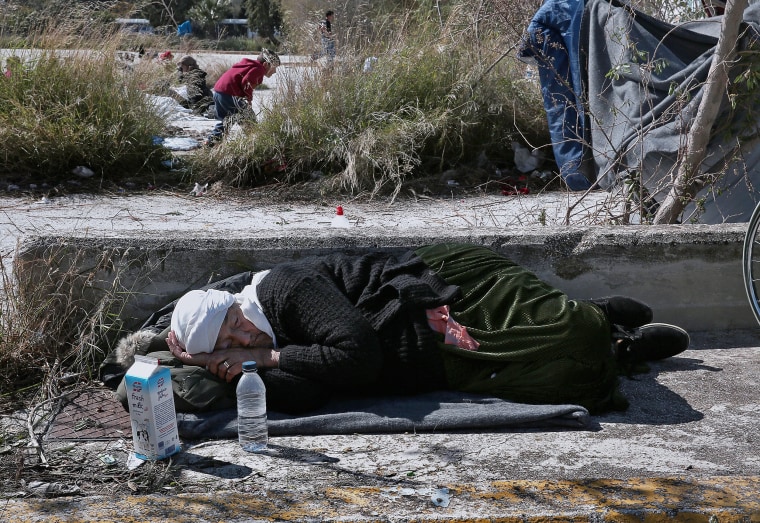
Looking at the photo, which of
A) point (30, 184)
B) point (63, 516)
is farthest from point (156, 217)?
point (63, 516)

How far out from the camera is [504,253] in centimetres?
409

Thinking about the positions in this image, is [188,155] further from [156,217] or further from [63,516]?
[63,516]

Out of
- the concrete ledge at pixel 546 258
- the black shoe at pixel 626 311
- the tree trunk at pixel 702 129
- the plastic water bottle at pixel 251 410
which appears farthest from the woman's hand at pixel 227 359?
the tree trunk at pixel 702 129

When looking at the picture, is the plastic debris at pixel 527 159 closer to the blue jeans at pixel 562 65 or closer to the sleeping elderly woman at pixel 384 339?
the blue jeans at pixel 562 65

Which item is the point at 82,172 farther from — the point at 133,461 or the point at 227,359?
the point at 133,461

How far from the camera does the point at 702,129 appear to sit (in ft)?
16.2

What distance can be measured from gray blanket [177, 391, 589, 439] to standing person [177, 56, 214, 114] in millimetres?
9235

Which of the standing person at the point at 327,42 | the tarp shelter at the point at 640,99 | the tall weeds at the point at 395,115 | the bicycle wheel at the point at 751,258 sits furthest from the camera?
the standing person at the point at 327,42

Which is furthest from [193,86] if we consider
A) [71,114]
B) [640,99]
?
[640,99]

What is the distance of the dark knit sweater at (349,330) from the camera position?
10.8 ft

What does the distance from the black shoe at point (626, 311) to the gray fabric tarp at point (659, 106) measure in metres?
1.36

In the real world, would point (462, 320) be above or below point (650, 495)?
above

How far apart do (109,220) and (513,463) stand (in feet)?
17.6

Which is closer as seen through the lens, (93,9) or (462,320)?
(462,320)
